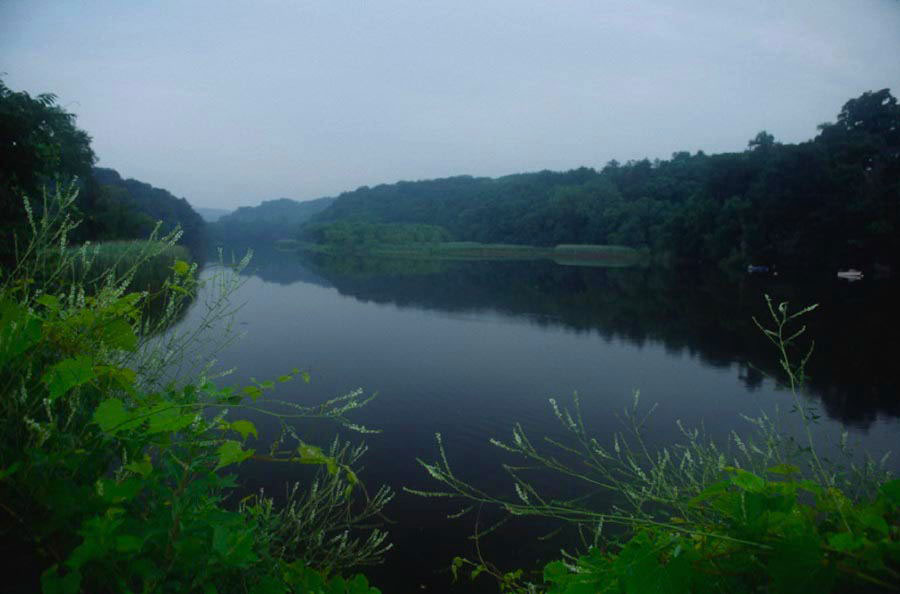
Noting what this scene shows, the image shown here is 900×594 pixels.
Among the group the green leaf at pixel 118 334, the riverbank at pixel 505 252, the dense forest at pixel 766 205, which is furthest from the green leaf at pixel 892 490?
the riverbank at pixel 505 252

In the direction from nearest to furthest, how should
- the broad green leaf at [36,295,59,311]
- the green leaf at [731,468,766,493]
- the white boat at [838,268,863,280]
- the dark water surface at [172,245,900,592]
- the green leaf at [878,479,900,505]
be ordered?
the green leaf at [878,479,900,505] → the green leaf at [731,468,766,493] → the broad green leaf at [36,295,59,311] → the dark water surface at [172,245,900,592] → the white boat at [838,268,863,280]

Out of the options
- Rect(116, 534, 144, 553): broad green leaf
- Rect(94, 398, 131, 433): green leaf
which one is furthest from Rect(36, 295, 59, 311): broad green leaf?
Rect(116, 534, 144, 553): broad green leaf

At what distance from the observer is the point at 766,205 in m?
41.5

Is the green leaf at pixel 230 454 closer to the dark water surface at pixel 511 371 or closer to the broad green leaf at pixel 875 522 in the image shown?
the broad green leaf at pixel 875 522

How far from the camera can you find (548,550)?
530 cm

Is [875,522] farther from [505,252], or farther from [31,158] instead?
[505,252]

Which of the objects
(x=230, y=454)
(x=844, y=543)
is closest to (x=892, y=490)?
(x=844, y=543)

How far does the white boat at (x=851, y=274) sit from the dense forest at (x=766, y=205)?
0.59 metres

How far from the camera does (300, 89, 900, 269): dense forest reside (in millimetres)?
36156

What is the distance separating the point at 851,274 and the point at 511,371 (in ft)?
119

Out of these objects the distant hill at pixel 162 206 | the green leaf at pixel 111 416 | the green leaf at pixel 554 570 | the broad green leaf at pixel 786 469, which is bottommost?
the green leaf at pixel 554 570

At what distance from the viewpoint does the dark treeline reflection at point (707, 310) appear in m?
12.3

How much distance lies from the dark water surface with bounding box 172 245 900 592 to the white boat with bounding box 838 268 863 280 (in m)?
9.93

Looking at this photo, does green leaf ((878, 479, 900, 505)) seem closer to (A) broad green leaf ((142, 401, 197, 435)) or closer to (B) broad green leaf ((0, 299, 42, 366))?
(A) broad green leaf ((142, 401, 197, 435))
